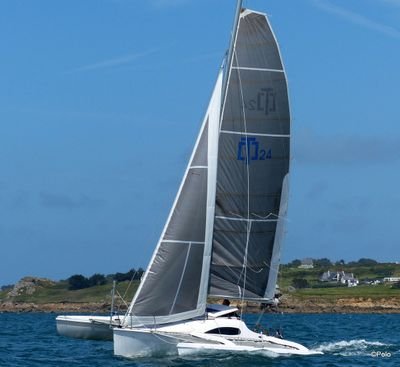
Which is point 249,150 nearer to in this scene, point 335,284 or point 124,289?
point 124,289

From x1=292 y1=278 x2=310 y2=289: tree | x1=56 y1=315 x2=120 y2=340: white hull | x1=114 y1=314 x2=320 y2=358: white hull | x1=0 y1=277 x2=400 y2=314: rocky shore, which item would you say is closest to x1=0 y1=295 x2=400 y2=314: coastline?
x1=0 y1=277 x2=400 y2=314: rocky shore

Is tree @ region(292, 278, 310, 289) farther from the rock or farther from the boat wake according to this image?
the boat wake

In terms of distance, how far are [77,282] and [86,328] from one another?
10007 centimetres

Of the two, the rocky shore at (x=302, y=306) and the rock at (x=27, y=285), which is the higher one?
the rock at (x=27, y=285)

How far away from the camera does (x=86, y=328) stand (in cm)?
5403

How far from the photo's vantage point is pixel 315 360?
4247cm

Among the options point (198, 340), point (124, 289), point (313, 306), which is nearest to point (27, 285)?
point (124, 289)

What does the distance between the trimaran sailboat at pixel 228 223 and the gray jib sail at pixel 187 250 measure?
4cm

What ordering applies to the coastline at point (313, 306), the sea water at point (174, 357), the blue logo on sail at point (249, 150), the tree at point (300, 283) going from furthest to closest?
the tree at point (300, 283), the coastline at point (313, 306), the blue logo on sail at point (249, 150), the sea water at point (174, 357)

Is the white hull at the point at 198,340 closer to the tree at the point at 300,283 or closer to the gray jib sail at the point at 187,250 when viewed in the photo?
the gray jib sail at the point at 187,250

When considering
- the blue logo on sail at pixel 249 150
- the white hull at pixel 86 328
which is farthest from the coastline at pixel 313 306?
the blue logo on sail at pixel 249 150

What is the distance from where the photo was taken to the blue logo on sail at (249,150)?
145 feet

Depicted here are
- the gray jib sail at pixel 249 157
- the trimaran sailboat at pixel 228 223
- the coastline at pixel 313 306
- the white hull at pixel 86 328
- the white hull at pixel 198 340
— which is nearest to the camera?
the white hull at pixel 198 340

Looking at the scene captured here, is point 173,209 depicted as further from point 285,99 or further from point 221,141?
point 285,99
